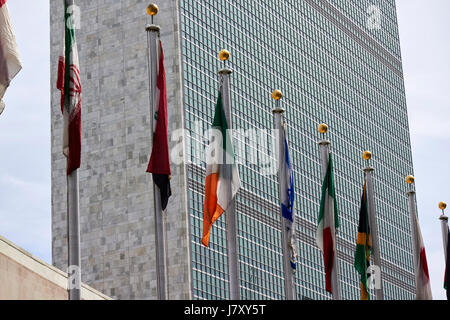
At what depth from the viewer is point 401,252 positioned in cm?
19012

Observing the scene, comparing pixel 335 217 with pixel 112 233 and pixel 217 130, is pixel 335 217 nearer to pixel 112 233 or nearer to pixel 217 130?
pixel 217 130

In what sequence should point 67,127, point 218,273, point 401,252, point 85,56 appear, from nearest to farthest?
point 67,127, point 218,273, point 85,56, point 401,252

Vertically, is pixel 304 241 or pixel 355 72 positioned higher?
pixel 355 72

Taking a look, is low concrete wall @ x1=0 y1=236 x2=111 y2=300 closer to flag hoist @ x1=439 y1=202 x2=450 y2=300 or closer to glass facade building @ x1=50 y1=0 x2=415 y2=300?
flag hoist @ x1=439 y1=202 x2=450 y2=300

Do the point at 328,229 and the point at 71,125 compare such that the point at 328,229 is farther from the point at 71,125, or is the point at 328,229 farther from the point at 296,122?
the point at 296,122

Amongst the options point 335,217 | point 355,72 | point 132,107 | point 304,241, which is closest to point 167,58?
point 132,107

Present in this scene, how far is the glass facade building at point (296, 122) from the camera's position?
138 meters

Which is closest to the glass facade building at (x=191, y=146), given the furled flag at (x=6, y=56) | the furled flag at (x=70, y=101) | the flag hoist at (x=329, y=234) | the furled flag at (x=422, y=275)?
the furled flag at (x=422, y=275)

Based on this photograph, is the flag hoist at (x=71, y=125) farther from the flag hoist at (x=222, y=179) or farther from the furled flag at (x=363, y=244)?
the furled flag at (x=363, y=244)

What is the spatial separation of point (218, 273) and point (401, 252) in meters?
64.9

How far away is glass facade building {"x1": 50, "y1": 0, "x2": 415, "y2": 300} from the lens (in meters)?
130

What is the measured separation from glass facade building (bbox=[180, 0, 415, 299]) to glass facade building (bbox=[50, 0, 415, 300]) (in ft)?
0.85

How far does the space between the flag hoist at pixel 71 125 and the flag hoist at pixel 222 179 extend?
6991 millimetres

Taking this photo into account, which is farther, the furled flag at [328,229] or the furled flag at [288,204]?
the furled flag at [328,229]
